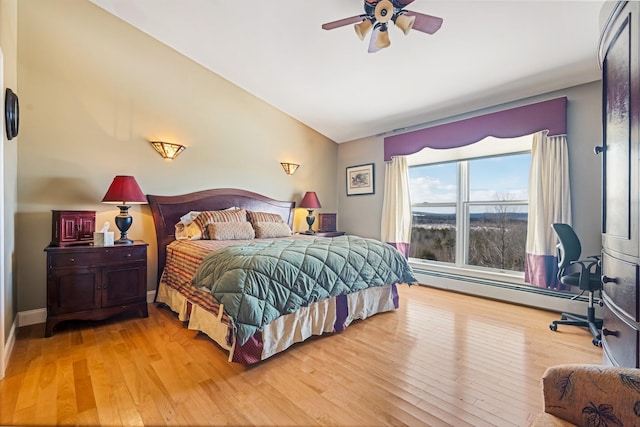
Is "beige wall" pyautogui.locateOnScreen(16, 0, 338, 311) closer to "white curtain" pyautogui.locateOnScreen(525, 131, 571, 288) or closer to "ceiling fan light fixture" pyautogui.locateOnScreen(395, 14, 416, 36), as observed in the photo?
"ceiling fan light fixture" pyautogui.locateOnScreen(395, 14, 416, 36)

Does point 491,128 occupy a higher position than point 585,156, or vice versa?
point 491,128

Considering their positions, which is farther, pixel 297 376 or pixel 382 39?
pixel 382 39

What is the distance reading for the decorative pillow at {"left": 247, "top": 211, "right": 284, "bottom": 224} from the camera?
4.06m

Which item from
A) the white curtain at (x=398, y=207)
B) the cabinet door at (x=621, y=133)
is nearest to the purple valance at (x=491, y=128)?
the white curtain at (x=398, y=207)

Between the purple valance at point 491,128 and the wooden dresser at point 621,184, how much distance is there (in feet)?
5.39

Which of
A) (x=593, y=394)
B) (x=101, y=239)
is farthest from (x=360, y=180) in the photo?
(x=593, y=394)

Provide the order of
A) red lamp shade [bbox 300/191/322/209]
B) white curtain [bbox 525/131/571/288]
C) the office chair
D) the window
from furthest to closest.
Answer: red lamp shade [bbox 300/191/322/209], the window, white curtain [bbox 525/131/571/288], the office chair

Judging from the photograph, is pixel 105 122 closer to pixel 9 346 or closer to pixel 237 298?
pixel 9 346

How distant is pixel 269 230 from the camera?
3.88m

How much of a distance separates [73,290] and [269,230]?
6.76ft

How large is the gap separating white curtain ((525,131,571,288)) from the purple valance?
14 centimetres

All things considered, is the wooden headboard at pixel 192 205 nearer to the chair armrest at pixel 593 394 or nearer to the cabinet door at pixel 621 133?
the chair armrest at pixel 593 394

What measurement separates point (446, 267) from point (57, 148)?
489 cm

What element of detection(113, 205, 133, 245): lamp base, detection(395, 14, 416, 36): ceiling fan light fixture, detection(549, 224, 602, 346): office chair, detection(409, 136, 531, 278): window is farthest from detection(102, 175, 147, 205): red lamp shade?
detection(549, 224, 602, 346): office chair
